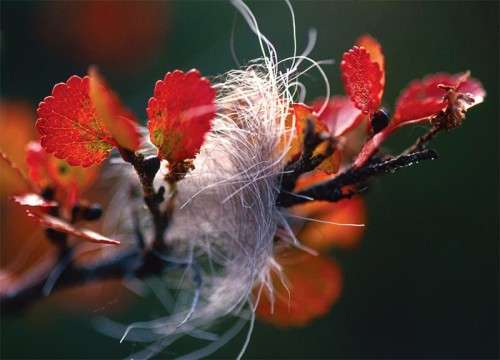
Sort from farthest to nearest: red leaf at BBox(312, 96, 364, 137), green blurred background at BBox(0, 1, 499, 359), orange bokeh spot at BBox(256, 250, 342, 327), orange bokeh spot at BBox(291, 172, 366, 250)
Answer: green blurred background at BBox(0, 1, 499, 359) < orange bokeh spot at BBox(291, 172, 366, 250) < orange bokeh spot at BBox(256, 250, 342, 327) < red leaf at BBox(312, 96, 364, 137)

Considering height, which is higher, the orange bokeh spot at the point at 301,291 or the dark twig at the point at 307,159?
the dark twig at the point at 307,159

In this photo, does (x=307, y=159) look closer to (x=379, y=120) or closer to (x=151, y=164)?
(x=379, y=120)

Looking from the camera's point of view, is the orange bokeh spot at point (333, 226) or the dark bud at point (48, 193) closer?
the dark bud at point (48, 193)

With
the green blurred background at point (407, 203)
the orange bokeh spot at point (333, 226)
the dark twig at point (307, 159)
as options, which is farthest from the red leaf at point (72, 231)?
the green blurred background at point (407, 203)

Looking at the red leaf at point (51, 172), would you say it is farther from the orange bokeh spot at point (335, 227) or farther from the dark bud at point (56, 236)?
the orange bokeh spot at point (335, 227)

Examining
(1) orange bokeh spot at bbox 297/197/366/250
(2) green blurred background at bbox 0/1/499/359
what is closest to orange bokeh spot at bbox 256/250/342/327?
(1) orange bokeh spot at bbox 297/197/366/250

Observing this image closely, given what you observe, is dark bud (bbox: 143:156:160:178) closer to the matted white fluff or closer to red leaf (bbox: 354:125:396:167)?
the matted white fluff

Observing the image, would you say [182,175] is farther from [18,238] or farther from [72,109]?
[18,238]
